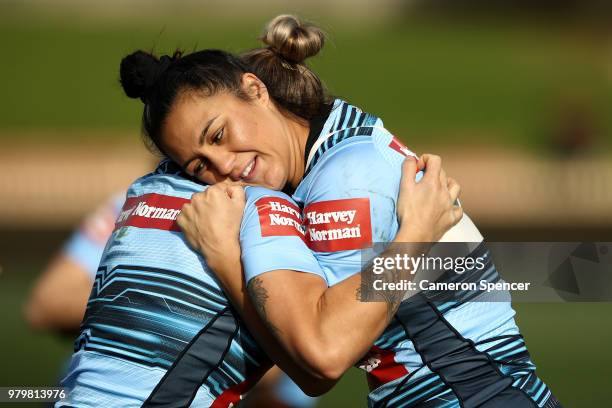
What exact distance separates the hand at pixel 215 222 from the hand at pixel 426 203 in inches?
16.0

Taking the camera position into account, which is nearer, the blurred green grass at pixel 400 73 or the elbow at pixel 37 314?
the elbow at pixel 37 314


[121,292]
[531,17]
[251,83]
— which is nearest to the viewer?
[121,292]

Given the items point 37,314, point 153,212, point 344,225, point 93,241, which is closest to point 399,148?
point 344,225

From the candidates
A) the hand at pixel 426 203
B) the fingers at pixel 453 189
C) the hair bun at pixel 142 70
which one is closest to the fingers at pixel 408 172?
the hand at pixel 426 203

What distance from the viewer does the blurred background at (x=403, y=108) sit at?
10.9 metres

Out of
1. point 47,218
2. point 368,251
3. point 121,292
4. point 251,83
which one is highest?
point 251,83

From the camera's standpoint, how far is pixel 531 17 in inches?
1046

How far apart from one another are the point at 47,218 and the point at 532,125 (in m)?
10.9

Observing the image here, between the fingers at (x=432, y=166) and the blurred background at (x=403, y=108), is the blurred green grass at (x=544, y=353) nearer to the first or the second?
the blurred background at (x=403, y=108)

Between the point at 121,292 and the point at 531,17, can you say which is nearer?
the point at 121,292

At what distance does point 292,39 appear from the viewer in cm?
280

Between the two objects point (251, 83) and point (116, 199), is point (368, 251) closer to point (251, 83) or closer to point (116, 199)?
point (251, 83)

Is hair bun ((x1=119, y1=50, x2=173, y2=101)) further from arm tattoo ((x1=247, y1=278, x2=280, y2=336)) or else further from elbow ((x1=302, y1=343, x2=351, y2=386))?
elbow ((x1=302, y1=343, x2=351, y2=386))

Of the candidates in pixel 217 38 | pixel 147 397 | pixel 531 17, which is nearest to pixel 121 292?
pixel 147 397
